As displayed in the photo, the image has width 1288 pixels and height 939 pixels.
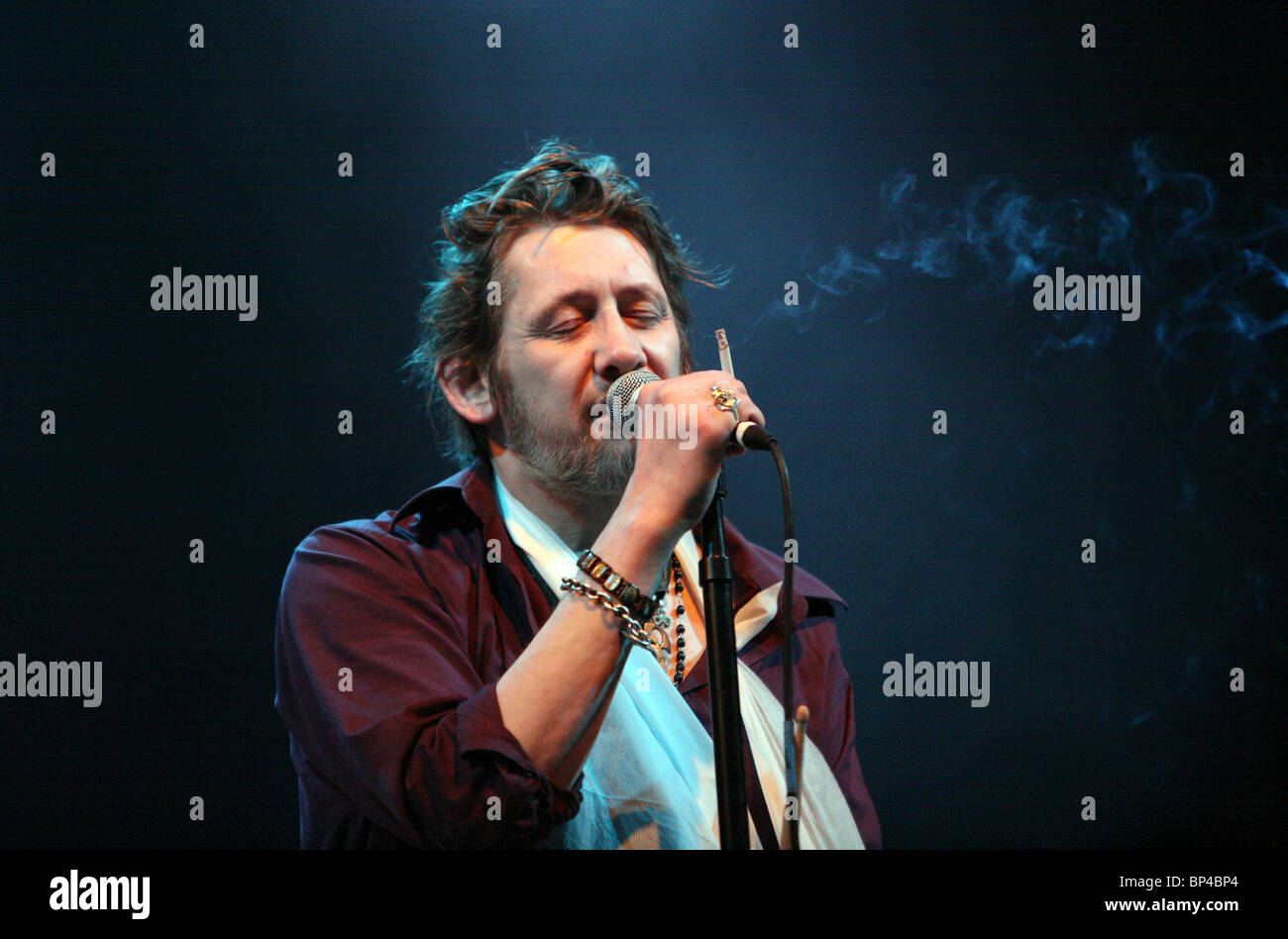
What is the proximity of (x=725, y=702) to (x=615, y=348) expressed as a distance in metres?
0.69

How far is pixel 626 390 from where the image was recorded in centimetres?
178

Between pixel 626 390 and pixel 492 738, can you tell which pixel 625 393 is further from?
pixel 492 738

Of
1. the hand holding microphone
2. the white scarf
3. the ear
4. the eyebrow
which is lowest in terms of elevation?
the white scarf

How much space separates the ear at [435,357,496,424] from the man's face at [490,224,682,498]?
5 cm

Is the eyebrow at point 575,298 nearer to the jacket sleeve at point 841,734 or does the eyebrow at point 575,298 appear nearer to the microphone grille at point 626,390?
the microphone grille at point 626,390

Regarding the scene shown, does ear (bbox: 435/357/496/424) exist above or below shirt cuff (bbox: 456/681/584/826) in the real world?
above

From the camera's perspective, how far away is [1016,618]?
2229 mm

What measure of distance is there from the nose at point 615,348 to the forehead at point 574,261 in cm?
6

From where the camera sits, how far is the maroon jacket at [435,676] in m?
1.60

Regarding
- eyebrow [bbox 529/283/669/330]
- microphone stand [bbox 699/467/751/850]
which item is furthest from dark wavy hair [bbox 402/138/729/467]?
microphone stand [bbox 699/467/751/850]

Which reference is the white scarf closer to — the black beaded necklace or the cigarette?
the black beaded necklace

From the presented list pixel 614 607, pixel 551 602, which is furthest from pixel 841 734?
pixel 614 607

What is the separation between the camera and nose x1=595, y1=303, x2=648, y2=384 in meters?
1.91

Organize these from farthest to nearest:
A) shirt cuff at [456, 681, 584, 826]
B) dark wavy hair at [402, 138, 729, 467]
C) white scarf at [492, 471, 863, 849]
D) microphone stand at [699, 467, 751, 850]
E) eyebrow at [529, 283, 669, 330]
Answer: dark wavy hair at [402, 138, 729, 467] → eyebrow at [529, 283, 669, 330] → white scarf at [492, 471, 863, 849] → shirt cuff at [456, 681, 584, 826] → microphone stand at [699, 467, 751, 850]
